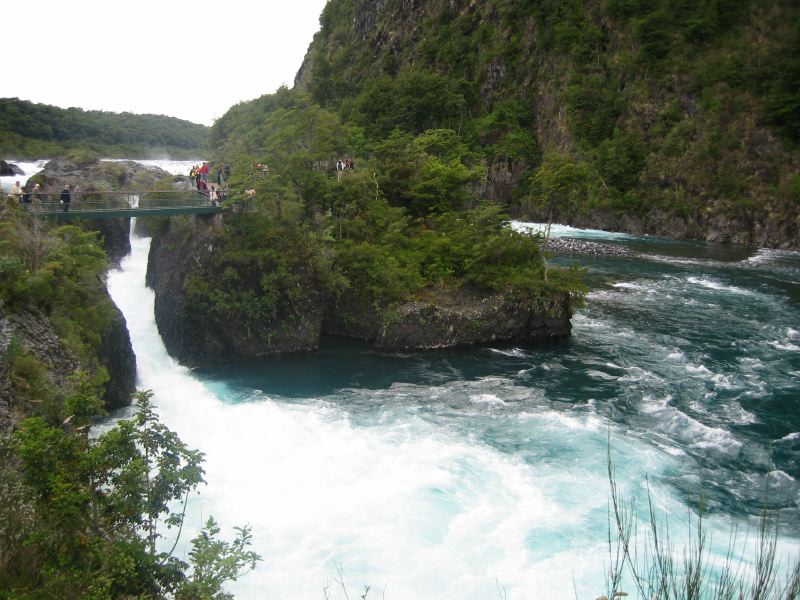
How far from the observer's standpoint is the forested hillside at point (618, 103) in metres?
50.1

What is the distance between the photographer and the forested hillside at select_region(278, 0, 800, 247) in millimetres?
50094

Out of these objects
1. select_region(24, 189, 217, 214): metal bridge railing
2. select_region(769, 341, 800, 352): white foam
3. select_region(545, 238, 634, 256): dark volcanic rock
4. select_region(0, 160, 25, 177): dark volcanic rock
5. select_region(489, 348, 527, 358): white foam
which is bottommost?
select_region(489, 348, 527, 358): white foam

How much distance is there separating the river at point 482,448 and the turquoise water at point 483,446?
0.06 metres

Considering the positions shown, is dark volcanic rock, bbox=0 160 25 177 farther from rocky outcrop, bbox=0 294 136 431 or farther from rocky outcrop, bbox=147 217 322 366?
rocky outcrop, bbox=0 294 136 431

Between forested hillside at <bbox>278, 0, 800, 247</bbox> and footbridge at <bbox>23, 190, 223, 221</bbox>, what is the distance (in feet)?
57.7

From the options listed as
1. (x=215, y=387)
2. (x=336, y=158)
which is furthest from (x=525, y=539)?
(x=336, y=158)

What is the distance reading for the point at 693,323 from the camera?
27.3m

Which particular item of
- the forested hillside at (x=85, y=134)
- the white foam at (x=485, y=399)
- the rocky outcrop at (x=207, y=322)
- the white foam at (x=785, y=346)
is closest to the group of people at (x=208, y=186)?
the rocky outcrop at (x=207, y=322)

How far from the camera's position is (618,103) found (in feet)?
201

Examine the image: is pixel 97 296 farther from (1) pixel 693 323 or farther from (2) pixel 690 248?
(2) pixel 690 248

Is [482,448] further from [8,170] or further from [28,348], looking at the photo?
[8,170]

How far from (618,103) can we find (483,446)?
2162 inches

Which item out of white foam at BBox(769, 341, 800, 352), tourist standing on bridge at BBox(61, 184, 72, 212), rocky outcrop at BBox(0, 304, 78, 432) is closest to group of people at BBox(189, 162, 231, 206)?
tourist standing on bridge at BBox(61, 184, 72, 212)

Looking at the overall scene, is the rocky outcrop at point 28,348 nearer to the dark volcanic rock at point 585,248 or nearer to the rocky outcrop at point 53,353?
the rocky outcrop at point 53,353
